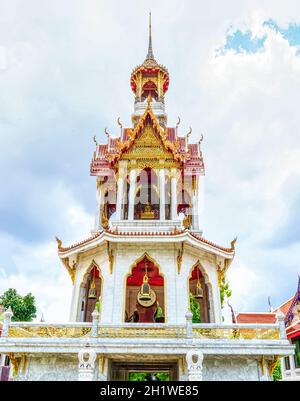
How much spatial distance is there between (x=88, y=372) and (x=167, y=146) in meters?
11.6

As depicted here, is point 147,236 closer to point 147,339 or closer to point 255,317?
point 147,339

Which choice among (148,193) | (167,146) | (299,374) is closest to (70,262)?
(148,193)

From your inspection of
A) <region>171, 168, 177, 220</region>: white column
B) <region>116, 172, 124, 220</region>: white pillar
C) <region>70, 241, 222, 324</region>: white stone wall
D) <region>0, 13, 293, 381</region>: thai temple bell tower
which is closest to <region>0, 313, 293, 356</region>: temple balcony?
<region>0, 13, 293, 381</region>: thai temple bell tower

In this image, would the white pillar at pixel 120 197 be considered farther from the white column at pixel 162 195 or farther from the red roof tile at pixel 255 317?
the red roof tile at pixel 255 317

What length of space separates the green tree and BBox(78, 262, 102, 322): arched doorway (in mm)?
28356

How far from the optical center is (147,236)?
15594 millimetres

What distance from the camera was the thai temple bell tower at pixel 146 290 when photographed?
12.4 m

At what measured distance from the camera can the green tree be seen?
43.9 meters

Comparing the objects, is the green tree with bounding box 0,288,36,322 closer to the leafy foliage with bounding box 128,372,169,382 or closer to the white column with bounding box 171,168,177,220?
the leafy foliage with bounding box 128,372,169,382

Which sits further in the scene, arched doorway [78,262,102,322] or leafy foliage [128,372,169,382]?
leafy foliage [128,372,169,382]

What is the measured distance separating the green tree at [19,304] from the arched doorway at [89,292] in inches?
1116

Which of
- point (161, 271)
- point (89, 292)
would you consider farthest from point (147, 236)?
point (89, 292)
